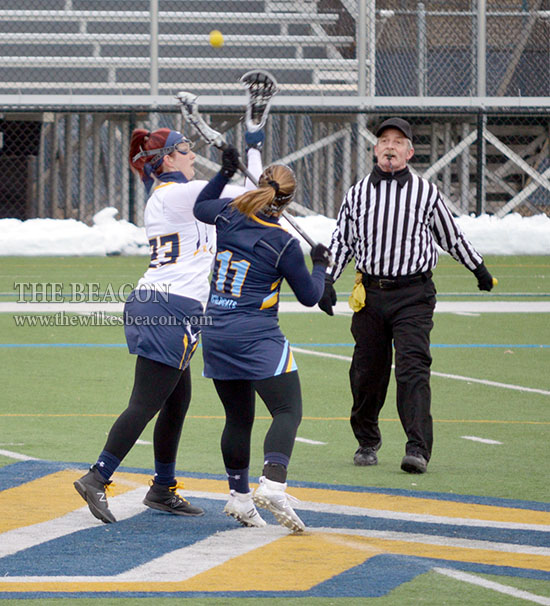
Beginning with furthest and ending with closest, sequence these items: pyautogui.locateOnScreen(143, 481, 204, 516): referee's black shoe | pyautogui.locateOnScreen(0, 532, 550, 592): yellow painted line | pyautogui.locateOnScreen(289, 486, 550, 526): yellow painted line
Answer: pyautogui.locateOnScreen(143, 481, 204, 516): referee's black shoe → pyautogui.locateOnScreen(289, 486, 550, 526): yellow painted line → pyautogui.locateOnScreen(0, 532, 550, 592): yellow painted line

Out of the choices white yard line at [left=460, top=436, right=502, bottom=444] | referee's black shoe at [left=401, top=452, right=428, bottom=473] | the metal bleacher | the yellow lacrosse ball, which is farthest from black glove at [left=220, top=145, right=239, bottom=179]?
the yellow lacrosse ball

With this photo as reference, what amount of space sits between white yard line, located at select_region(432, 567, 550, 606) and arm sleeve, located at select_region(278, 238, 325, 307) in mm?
1266

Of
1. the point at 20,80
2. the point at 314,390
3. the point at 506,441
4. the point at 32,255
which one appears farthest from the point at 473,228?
the point at 506,441

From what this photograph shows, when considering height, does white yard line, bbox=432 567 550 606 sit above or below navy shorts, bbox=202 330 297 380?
below

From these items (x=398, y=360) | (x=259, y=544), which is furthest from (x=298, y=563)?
(x=398, y=360)

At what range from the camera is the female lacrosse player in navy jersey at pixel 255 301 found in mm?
4988

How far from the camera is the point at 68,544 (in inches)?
185

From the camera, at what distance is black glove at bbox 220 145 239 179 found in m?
5.09

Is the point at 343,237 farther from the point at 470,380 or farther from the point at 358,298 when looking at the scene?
the point at 470,380

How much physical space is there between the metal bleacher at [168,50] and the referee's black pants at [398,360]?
17.6 meters

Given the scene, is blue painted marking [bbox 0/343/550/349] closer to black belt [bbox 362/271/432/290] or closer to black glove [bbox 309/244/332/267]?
black belt [bbox 362/271/432/290]

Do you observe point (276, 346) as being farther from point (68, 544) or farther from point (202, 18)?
point (202, 18)

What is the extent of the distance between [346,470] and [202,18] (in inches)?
782

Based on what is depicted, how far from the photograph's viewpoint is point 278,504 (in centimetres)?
481
